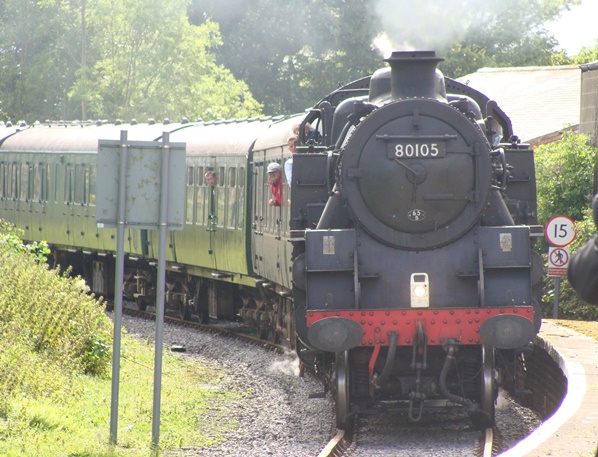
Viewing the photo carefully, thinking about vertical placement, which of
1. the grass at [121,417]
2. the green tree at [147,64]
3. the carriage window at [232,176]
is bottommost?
the grass at [121,417]

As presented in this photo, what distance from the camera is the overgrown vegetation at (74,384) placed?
9.00 meters

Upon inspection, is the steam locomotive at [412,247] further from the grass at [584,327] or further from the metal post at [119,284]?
the grass at [584,327]

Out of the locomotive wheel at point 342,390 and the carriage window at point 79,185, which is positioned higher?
the carriage window at point 79,185

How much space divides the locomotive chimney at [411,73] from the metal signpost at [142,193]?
2.12 m

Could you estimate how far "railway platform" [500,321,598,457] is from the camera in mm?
7434

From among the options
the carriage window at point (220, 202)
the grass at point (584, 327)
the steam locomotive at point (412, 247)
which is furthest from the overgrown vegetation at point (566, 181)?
the steam locomotive at point (412, 247)

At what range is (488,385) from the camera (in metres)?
9.88

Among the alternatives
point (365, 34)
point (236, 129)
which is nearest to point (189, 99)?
point (365, 34)

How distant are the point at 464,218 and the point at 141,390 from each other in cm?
386

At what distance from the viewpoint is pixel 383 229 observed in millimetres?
9984

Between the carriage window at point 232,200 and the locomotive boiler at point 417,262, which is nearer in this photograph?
the locomotive boiler at point 417,262

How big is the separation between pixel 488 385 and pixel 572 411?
117 centimetres

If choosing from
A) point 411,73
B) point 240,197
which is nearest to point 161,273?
point 411,73

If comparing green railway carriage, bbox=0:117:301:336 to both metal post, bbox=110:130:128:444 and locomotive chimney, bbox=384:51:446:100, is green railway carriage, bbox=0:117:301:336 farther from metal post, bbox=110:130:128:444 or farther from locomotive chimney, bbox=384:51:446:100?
locomotive chimney, bbox=384:51:446:100
